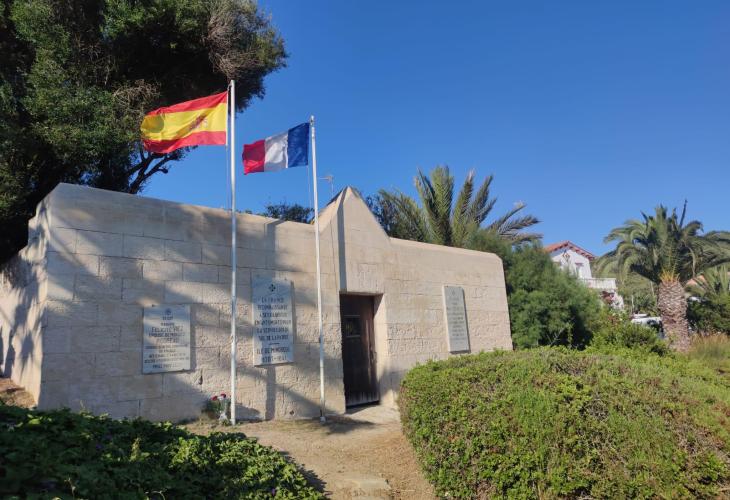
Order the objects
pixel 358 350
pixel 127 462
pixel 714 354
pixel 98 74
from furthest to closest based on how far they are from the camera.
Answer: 1. pixel 714 354
2. pixel 98 74
3. pixel 358 350
4. pixel 127 462

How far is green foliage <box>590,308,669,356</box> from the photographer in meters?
10.2

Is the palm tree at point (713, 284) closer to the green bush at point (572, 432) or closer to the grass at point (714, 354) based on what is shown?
the grass at point (714, 354)

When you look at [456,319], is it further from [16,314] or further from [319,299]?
[16,314]

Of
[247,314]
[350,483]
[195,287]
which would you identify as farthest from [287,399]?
[350,483]

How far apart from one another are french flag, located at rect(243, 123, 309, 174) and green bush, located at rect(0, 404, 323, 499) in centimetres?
516

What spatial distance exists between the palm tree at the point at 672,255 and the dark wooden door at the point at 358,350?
573 inches

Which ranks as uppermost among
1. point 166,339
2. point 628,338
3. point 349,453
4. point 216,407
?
point 166,339

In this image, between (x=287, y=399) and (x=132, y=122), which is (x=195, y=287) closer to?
(x=287, y=399)

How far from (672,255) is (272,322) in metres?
18.2

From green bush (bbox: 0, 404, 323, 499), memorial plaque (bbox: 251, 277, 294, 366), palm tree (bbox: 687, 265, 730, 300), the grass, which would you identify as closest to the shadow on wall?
memorial plaque (bbox: 251, 277, 294, 366)

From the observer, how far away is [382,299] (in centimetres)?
975

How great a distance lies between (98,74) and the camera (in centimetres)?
1041

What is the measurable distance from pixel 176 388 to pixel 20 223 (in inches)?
214

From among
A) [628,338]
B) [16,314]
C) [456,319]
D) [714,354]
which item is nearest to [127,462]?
[16,314]
